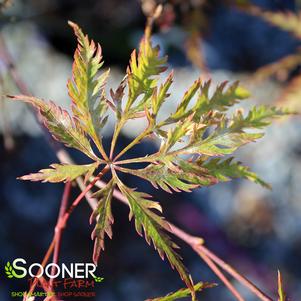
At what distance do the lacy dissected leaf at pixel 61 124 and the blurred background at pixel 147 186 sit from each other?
1.25 meters

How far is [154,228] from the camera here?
1.85ft

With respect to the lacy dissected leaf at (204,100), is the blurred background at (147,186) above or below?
above

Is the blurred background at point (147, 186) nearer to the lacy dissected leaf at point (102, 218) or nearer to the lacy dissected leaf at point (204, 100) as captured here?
the lacy dissected leaf at point (204, 100)

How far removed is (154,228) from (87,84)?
0.63 ft

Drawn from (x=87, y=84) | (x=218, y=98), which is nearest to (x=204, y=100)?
(x=218, y=98)

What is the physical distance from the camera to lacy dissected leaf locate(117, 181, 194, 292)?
55 centimetres

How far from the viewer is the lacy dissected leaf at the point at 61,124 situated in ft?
1.85

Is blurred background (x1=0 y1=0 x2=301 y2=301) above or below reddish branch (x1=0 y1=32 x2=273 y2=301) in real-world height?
above

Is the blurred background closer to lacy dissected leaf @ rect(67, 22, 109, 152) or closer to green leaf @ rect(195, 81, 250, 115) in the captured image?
green leaf @ rect(195, 81, 250, 115)

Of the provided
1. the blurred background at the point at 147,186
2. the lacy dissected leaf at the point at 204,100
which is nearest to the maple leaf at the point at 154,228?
the lacy dissected leaf at the point at 204,100

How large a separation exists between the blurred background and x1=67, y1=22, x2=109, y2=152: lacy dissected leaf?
1.24 meters

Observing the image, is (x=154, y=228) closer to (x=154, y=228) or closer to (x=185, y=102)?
(x=154, y=228)

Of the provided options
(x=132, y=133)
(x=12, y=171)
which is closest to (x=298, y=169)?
(x=132, y=133)

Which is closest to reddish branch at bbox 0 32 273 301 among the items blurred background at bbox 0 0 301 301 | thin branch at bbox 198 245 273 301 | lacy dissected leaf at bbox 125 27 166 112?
thin branch at bbox 198 245 273 301
